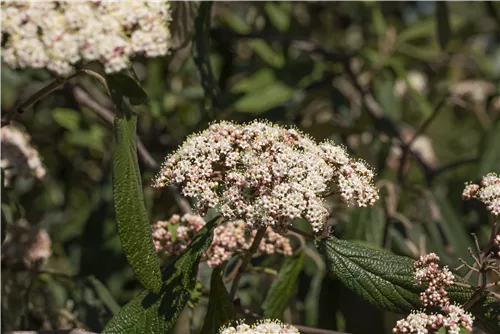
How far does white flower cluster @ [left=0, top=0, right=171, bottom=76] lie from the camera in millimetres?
1583

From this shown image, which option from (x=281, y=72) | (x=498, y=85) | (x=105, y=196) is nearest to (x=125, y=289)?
(x=105, y=196)

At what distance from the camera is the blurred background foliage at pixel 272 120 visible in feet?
9.33

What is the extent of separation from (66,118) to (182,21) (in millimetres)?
1812

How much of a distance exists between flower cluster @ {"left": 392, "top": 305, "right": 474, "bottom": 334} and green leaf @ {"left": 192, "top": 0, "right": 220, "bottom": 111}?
122 centimetres

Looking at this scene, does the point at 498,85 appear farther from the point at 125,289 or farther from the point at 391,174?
the point at 125,289

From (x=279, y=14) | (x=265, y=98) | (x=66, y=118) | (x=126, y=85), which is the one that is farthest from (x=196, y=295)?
(x=279, y=14)

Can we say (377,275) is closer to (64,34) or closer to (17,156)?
(64,34)

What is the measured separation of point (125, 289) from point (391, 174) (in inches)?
76.4

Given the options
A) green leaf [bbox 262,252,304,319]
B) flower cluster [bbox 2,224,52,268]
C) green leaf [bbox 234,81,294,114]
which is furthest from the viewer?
green leaf [bbox 234,81,294,114]

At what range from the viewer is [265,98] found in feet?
11.8

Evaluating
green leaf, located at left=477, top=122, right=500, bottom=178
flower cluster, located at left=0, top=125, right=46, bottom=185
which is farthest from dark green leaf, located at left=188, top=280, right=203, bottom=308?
green leaf, located at left=477, top=122, right=500, bottom=178

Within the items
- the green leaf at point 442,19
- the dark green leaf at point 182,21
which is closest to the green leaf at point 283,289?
the dark green leaf at point 182,21

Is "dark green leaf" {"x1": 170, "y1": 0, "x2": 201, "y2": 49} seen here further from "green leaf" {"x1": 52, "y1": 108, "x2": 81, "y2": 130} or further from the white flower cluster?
"green leaf" {"x1": 52, "y1": 108, "x2": 81, "y2": 130}

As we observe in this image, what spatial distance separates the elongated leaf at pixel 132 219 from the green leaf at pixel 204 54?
830mm
